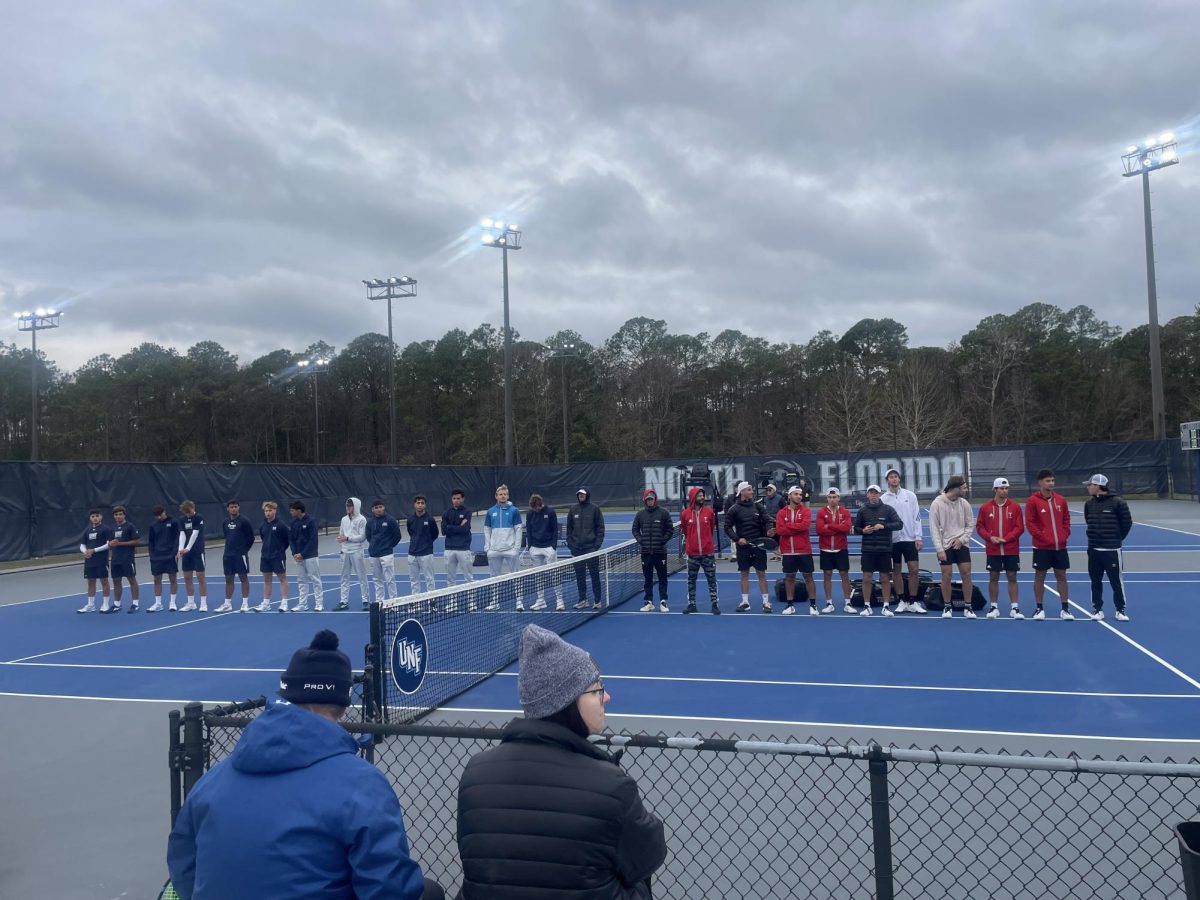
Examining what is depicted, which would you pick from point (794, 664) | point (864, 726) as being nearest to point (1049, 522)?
point (794, 664)

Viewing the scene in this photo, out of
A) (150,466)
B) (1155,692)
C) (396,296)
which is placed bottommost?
(1155,692)

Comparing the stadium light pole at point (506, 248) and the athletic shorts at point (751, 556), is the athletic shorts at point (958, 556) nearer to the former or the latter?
the athletic shorts at point (751, 556)

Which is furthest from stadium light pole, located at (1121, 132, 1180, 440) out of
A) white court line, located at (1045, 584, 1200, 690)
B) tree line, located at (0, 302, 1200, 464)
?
white court line, located at (1045, 584, 1200, 690)

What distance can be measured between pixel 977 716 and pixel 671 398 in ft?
198

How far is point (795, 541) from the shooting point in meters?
12.6

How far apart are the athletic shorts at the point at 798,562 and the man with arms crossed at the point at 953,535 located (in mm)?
1690

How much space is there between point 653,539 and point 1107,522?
18.7 feet

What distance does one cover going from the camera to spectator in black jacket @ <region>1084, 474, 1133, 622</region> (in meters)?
10.7

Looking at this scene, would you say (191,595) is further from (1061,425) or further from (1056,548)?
(1061,425)

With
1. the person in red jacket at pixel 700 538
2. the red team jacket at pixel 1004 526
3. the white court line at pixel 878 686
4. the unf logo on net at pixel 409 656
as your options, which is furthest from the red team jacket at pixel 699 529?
the unf logo on net at pixel 409 656

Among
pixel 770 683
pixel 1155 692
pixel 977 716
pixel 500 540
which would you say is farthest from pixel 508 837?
pixel 500 540

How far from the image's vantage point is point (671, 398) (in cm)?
6719

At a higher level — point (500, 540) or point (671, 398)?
point (671, 398)

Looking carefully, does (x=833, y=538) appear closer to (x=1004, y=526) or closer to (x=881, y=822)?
(x=1004, y=526)
